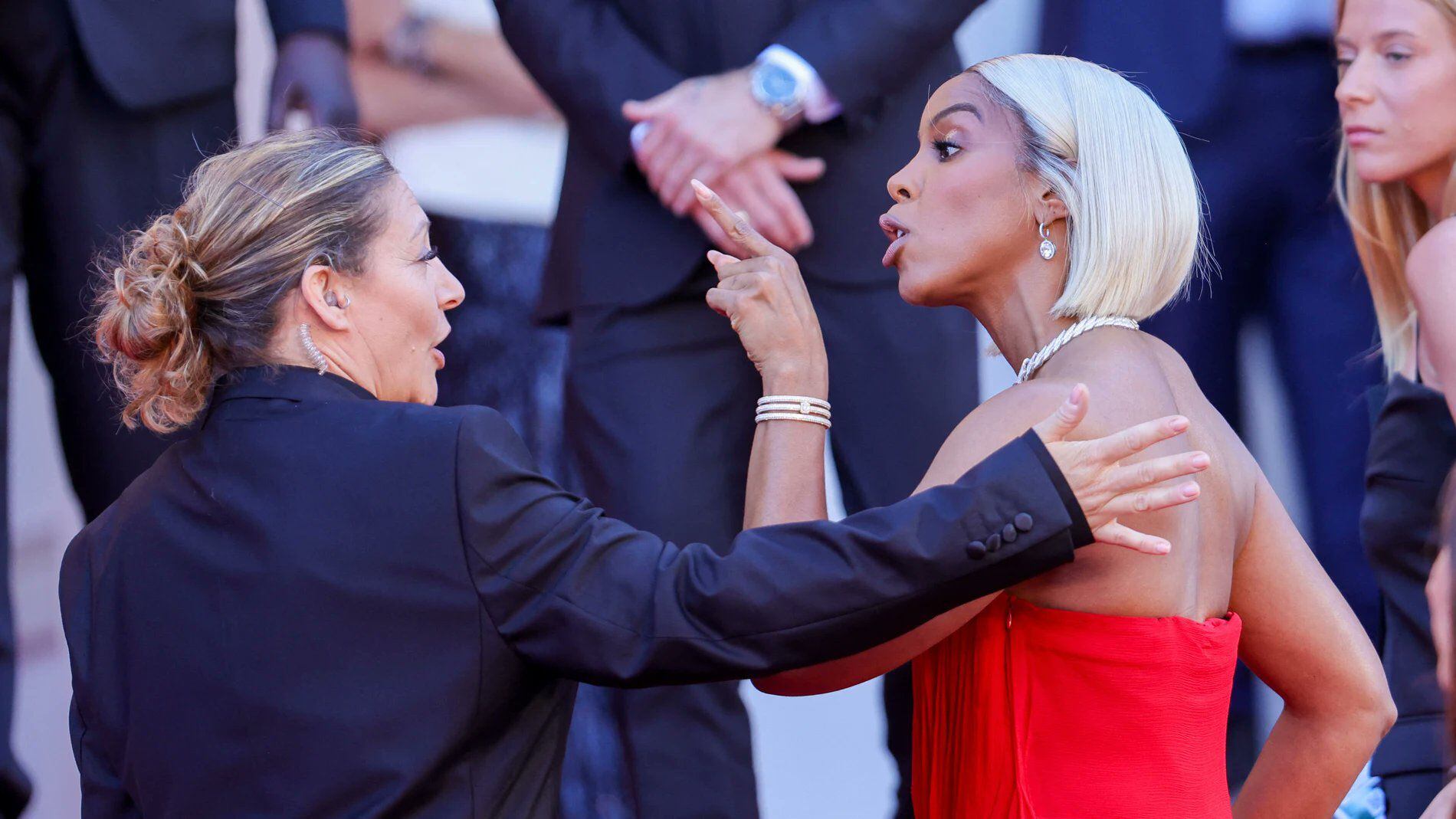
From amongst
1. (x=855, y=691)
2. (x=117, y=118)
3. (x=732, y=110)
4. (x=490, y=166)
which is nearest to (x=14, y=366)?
(x=117, y=118)

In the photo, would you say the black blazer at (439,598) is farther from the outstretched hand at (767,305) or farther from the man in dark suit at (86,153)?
the man in dark suit at (86,153)

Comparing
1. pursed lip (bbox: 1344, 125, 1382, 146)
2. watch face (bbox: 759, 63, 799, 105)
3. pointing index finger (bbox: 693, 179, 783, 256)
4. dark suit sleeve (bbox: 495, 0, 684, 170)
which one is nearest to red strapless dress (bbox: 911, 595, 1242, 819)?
pointing index finger (bbox: 693, 179, 783, 256)

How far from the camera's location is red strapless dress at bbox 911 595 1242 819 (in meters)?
1.81

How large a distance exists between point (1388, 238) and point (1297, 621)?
132cm

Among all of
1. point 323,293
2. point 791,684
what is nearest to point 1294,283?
point 791,684

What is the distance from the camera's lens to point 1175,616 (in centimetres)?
184

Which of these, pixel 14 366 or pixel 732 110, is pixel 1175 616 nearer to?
pixel 732 110

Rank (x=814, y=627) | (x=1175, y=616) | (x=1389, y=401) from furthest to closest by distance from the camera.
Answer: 1. (x=1389, y=401)
2. (x=1175, y=616)
3. (x=814, y=627)

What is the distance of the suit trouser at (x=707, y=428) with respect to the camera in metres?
2.77

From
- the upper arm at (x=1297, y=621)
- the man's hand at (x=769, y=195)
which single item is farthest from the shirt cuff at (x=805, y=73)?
the upper arm at (x=1297, y=621)

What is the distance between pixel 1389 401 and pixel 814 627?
172 centimetres

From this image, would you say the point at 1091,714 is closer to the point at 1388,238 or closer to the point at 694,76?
the point at 694,76

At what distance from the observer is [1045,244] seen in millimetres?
2004

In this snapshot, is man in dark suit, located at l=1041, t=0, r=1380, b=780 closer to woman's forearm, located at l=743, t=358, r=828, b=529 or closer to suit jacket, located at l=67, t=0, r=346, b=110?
woman's forearm, located at l=743, t=358, r=828, b=529
